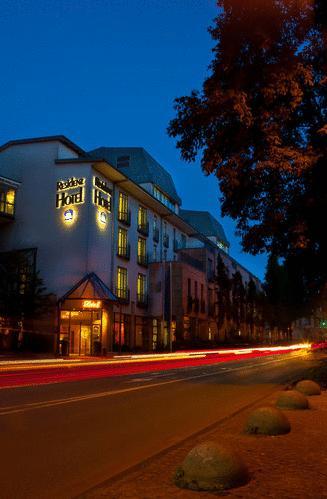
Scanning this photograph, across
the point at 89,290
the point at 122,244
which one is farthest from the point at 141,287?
the point at 89,290

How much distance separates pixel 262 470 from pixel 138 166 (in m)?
47.9

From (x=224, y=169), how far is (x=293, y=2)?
3.80 m

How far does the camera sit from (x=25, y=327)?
1447 inches

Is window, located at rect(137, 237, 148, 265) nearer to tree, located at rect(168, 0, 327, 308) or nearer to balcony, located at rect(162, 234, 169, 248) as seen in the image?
balcony, located at rect(162, 234, 169, 248)

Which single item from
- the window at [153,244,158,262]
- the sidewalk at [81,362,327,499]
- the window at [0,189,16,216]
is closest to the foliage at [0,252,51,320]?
the window at [0,189,16,216]

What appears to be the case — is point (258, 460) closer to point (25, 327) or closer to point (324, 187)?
point (324, 187)

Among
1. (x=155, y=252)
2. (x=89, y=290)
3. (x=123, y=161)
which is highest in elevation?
(x=123, y=161)

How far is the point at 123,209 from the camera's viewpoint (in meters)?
42.5

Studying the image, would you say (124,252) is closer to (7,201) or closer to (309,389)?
(7,201)

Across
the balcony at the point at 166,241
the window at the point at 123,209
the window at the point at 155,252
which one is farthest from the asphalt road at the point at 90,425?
the balcony at the point at 166,241

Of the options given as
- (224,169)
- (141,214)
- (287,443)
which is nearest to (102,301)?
(141,214)

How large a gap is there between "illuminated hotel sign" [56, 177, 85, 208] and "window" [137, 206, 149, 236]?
8.64m

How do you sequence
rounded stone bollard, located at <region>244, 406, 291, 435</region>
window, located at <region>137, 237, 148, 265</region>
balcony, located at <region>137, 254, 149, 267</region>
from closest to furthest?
rounded stone bollard, located at <region>244, 406, 291, 435</region> < balcony, located at <region>137, 254, 149, 267</region> < window, located at <region>137, 237, 148, 265</region>

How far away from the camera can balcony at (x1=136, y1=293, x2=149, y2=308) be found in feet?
145
